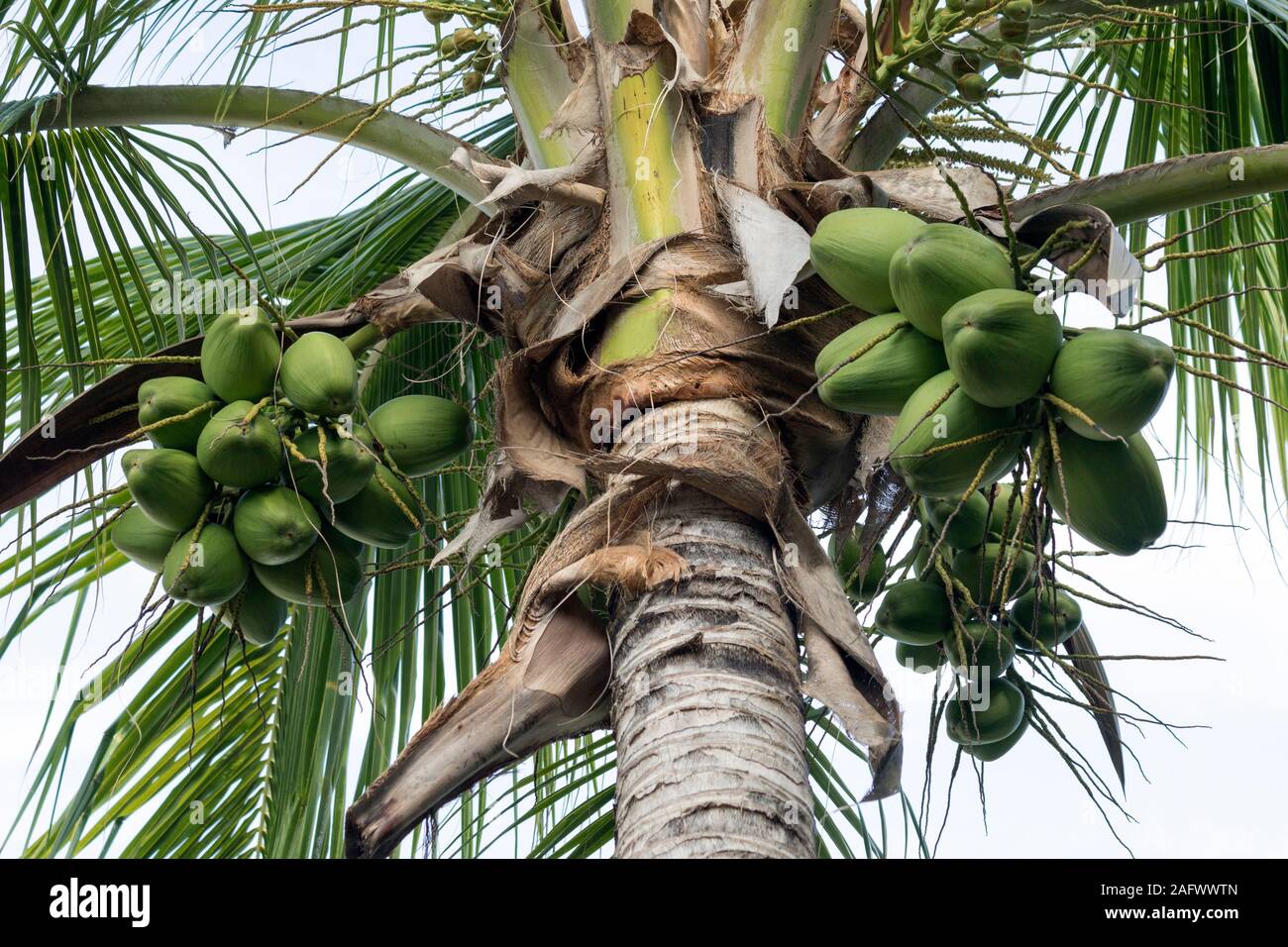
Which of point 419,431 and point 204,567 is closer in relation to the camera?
point 204,567

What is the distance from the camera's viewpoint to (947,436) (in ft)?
5.63

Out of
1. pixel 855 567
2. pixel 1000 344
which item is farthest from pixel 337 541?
pixel 1000 344

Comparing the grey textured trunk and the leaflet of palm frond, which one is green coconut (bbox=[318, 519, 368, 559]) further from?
the leaflet of palm frond

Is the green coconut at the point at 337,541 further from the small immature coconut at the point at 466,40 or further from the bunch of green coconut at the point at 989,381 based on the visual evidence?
the small immature coconut at the point at 466,40

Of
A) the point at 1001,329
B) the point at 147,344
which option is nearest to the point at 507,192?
the point at 1001,329

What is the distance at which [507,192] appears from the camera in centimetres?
211

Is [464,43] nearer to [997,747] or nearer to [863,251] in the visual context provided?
[863,251]

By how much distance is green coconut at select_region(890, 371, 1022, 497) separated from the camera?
1.71m

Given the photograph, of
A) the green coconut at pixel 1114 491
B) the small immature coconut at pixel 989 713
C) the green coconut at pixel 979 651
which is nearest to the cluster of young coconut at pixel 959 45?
the green coconut at pixel 1114 491

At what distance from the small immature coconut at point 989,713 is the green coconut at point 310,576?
103cm

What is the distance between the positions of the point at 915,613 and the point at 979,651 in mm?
120

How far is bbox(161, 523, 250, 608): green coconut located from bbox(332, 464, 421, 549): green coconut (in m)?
0.17

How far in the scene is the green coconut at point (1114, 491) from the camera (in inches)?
66.8
